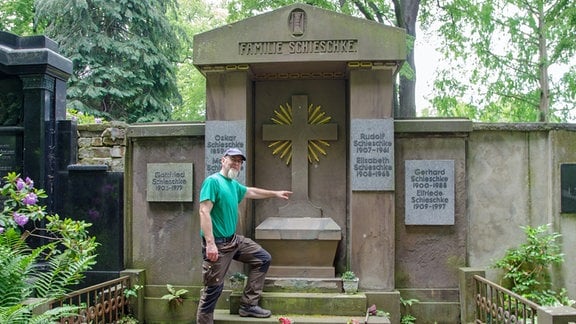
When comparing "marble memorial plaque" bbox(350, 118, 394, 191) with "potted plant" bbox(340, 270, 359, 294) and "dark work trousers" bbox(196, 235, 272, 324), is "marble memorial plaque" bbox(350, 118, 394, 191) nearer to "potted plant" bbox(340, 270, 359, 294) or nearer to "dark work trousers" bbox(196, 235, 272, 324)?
"potted plant" bbox(340, 270, 359, 294)

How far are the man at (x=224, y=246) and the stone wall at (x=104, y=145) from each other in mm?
2101

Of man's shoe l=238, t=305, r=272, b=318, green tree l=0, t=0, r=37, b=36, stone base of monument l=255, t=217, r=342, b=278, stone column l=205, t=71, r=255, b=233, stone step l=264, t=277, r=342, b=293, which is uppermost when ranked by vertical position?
green tree l=0, t=0, r=37, b=36

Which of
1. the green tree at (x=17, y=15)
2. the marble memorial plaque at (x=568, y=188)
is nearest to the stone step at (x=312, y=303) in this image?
the marble memorial plaque at (x=568, y=188)

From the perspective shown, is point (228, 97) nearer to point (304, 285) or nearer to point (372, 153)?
point (372, 153)

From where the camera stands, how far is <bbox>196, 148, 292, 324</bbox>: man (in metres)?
5.65

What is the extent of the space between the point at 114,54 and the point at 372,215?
38.8 feet

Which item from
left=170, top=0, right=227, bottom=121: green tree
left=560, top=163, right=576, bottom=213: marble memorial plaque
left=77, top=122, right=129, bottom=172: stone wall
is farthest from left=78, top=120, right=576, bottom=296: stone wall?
left=170, top=0, right=227, bottom=121: green tree

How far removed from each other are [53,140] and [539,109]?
42.1 feet

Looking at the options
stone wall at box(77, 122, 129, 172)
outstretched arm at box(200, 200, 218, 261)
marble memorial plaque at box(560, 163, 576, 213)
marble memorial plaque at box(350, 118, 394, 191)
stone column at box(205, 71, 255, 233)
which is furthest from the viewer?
stone wall at box(77, 122, 129, 172)

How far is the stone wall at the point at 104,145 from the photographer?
24.0ft

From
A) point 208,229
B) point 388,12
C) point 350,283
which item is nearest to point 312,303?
point 350,283

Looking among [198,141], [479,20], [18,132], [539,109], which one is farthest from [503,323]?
[539,109]

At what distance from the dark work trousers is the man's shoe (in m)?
0.05

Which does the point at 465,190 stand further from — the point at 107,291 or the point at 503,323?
the point at 107,291
